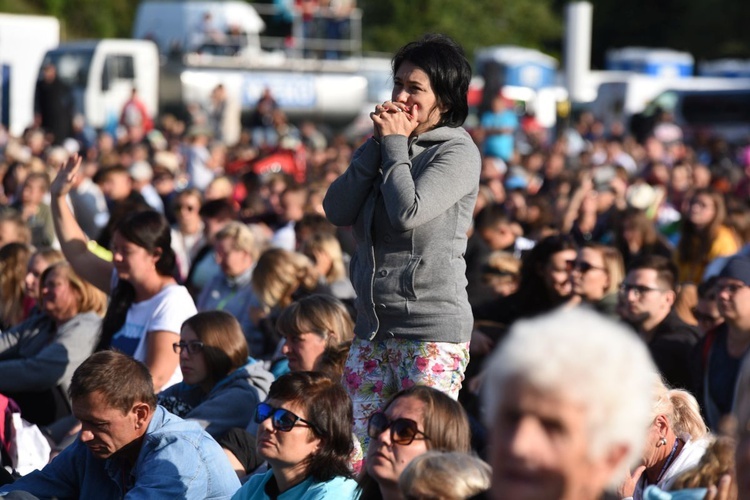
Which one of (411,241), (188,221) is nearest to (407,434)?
(411,241)

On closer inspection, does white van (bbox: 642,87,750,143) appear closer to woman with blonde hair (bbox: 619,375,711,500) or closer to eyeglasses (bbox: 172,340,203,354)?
eyeglasses (bbox: 172,340,203,354)

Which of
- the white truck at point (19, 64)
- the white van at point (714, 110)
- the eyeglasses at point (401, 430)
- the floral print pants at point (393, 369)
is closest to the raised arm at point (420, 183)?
the floral print pants at point (393, 369)

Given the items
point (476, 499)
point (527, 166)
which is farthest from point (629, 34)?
point (476, 499)

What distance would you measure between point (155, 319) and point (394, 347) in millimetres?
2178

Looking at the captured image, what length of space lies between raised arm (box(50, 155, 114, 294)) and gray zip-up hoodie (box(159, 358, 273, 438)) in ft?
2.91

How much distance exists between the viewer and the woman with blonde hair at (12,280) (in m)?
7.85

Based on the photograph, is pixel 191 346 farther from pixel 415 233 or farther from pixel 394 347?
pixel 415 233

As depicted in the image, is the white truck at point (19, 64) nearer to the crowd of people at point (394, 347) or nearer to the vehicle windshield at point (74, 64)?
the vehicle windshield at point (74, 64)

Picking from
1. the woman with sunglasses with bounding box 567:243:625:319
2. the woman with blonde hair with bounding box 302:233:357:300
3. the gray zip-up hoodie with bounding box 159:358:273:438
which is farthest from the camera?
the woman with blonde hair with bounding box 302:233:357:300

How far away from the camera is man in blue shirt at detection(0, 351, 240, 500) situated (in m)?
4.20

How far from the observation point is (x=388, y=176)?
150 inches

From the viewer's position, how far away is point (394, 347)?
398 centimetres

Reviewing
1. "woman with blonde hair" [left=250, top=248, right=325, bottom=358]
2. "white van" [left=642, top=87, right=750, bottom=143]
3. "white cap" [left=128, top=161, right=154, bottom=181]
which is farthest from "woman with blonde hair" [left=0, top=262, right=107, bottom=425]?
"white van" [left=642, top=87, right=750, bottom=143]

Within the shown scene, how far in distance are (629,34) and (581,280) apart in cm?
5519
